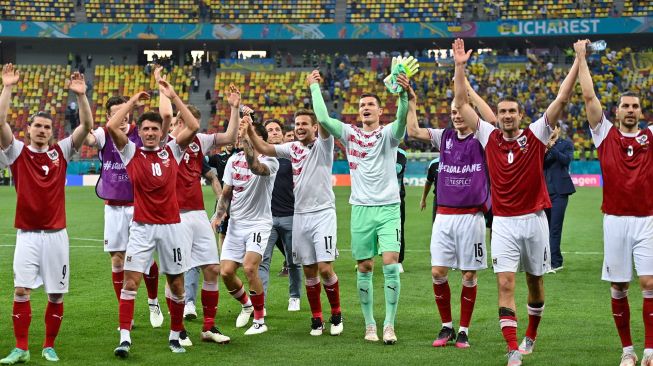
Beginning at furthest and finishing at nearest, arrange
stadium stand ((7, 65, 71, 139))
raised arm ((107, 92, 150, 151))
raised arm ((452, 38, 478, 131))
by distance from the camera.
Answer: stadium stand ((7, 65, 71, 139))
raised arm ((107, 92, 150, 151))
raised arm ((452, 38, 478, 131))

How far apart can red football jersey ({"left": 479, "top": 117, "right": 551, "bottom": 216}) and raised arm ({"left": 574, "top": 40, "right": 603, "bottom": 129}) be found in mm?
460

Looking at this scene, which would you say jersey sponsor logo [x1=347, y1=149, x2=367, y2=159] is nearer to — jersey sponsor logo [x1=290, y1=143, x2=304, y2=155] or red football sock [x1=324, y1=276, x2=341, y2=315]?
jersey sponsor logo [x1=290, y1=143, x2=304, y2=155]

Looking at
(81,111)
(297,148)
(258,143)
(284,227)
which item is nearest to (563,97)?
(297,148)

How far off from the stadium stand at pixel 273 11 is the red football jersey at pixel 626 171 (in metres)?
53.0

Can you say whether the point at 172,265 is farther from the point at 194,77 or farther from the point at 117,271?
the point at 194,77

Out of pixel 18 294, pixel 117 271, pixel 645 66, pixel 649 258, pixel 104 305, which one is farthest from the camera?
pixel 645 66

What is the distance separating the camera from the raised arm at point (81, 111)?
8797mm

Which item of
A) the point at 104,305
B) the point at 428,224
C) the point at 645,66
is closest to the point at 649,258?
the point at 104,305

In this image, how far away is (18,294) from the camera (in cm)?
865

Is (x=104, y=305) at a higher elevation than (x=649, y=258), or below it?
below

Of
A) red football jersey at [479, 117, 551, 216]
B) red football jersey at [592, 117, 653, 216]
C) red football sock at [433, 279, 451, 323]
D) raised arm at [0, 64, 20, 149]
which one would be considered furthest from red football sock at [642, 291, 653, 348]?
raised arm at [0, 64, 20, 149]

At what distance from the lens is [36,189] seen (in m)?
8.69

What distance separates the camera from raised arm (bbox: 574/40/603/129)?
8.22 meters

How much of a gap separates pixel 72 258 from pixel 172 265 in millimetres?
8981
